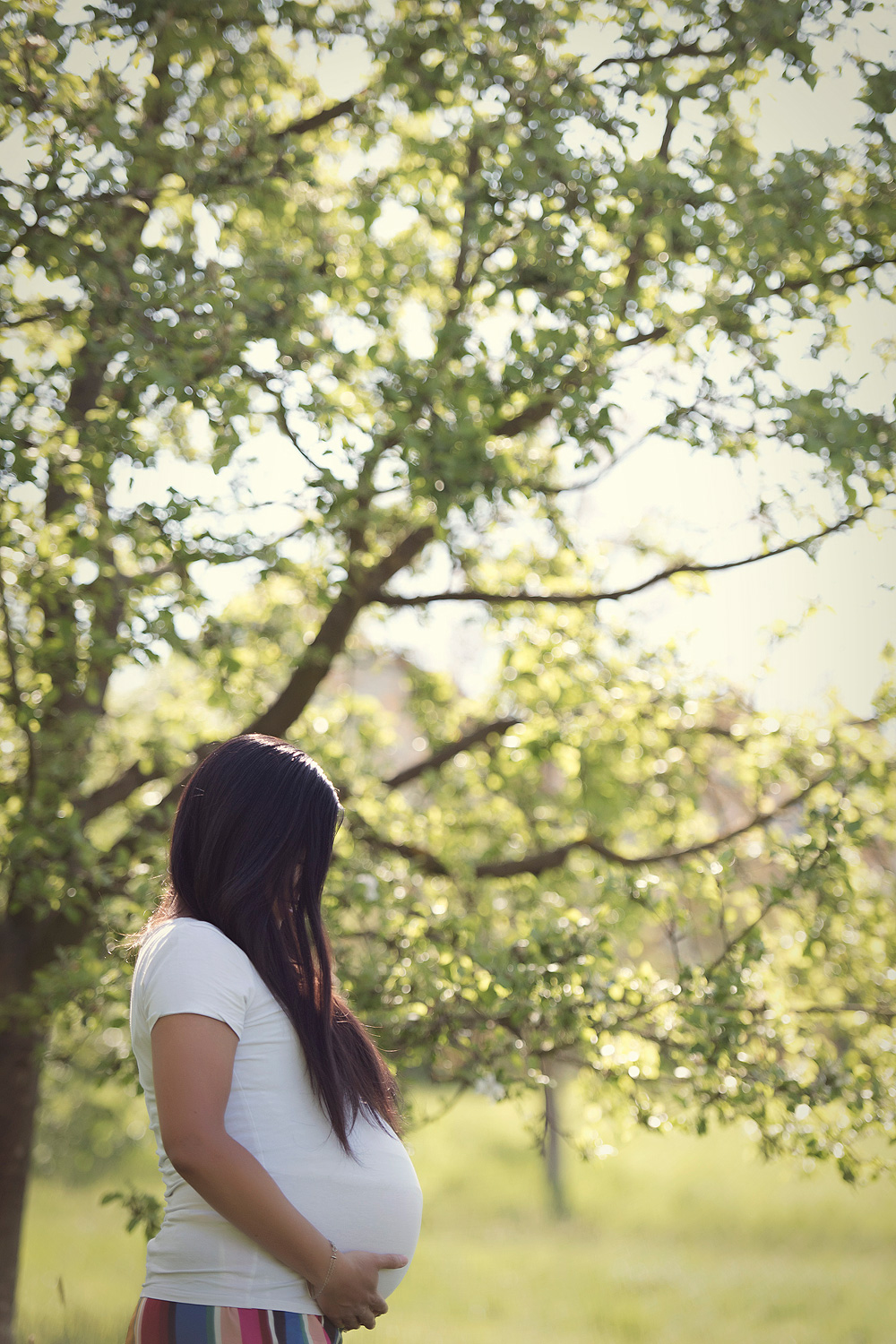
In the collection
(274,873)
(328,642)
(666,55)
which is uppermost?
(666,55)

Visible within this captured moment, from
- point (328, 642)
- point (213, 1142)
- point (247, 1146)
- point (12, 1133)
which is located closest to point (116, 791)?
point (328, 642)

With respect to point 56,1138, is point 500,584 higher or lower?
higher

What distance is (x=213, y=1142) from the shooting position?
5.25 feet

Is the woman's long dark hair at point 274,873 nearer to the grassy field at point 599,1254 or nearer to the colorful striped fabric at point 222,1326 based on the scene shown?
the colorful striped fabric at point 222,1326

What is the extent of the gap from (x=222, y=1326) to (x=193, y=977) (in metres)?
0.59

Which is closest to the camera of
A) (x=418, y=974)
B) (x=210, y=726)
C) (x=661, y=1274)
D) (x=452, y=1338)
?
(x=418, y=974)

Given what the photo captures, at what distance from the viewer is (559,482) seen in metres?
6.07

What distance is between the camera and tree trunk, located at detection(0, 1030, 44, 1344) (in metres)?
5.33

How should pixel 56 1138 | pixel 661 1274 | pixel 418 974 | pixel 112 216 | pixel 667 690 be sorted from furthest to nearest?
1. pixel 56 1138
2. pixel 661 1274
3. pixel 667 690
4. pixel 418 974
5. pixel 112 216

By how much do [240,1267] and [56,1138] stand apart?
13961 mm

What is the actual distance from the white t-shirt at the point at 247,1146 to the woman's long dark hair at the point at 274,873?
5 centimetres

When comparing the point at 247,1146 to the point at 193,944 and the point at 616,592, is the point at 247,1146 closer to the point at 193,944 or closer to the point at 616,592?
the point at 193,944

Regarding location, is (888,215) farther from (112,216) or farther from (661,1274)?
(661,1274)

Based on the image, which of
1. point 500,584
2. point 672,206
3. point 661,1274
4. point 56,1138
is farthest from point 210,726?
point 56,1138
